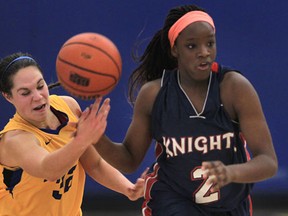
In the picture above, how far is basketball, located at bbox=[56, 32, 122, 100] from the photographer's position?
10.3 ft

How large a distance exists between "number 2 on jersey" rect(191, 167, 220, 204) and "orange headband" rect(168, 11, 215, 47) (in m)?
0.67

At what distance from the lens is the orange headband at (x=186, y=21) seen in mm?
3230

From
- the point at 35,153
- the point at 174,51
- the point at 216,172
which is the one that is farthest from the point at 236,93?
the point at 35,153

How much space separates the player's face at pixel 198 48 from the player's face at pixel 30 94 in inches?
33.0

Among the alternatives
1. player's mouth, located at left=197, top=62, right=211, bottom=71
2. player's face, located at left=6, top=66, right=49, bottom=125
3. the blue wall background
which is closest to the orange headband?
player's mouth, located at left=197, top=62, right=211, bottom=71

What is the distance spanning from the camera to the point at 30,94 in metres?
3.56

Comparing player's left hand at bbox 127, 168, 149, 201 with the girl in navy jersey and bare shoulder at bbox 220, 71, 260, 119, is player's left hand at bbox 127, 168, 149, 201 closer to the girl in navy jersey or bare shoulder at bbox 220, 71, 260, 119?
the girl in navy jersey

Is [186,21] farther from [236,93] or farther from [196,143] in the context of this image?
[196,143]

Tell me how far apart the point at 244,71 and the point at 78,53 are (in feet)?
9.68

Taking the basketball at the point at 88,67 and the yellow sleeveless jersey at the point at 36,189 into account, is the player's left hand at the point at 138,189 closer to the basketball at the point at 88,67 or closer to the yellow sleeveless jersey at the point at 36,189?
the yellow sleeveless jersey at the point at 36,189

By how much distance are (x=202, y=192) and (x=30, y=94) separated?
1.08 m

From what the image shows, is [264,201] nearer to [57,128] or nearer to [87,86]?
[57,128]

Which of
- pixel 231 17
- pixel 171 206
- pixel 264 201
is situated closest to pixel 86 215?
pixel 264 201

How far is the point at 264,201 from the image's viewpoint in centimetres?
592
